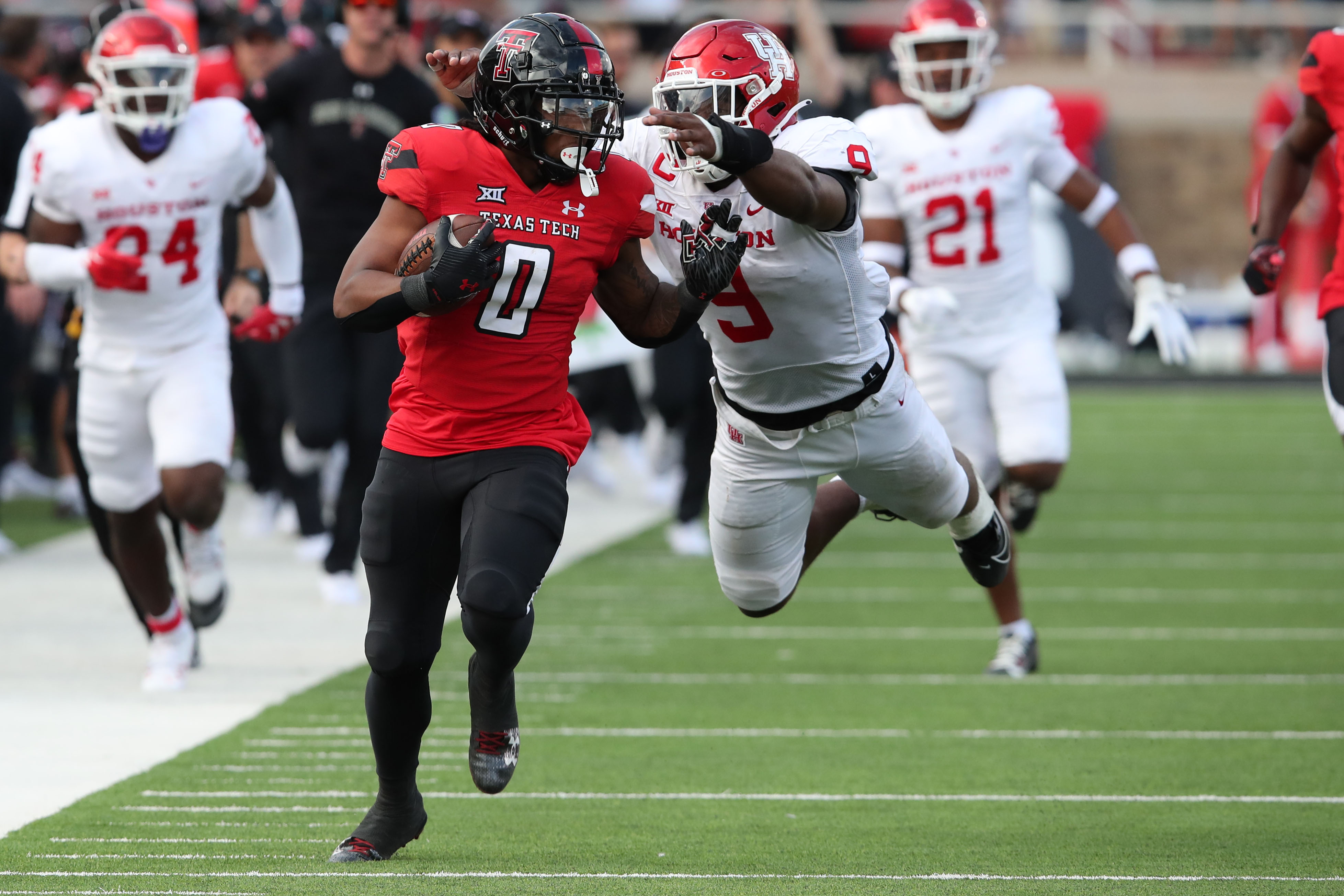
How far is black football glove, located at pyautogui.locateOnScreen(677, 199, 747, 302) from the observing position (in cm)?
374

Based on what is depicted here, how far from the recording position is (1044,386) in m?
6.03

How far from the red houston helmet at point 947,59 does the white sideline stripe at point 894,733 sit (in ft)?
6.74

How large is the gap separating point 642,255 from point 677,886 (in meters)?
1.35

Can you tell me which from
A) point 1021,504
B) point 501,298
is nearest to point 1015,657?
point 1021,504

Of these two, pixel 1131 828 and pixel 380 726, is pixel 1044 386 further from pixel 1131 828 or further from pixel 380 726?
pixel 380 726

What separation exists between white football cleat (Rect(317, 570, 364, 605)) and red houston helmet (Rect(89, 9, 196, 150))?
238 cm

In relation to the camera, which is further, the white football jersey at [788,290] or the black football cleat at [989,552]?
the black football cleat at [989,552]

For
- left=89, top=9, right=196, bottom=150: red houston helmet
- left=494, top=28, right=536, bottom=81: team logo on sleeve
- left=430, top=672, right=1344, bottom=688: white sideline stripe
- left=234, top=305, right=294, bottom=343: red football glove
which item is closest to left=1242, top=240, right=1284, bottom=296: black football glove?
Result: left=430, top=672, right=1344, bottom=688: white sideline stripe

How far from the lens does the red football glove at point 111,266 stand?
5.33 meters

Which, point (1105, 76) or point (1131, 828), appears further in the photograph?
point (1105, 76)

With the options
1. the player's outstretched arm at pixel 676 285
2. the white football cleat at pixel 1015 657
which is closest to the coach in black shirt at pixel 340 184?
the white football cleat at pixel 1015 657

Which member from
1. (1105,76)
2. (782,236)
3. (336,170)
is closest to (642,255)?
(782,236)

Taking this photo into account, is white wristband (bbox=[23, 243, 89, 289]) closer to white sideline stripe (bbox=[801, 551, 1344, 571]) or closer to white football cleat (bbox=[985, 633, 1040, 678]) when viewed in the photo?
white football cleat (bbox=[985, 633, 1040, 678])

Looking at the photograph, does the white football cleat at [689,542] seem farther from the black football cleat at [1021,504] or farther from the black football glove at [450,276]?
the black football glove at [450,276]
